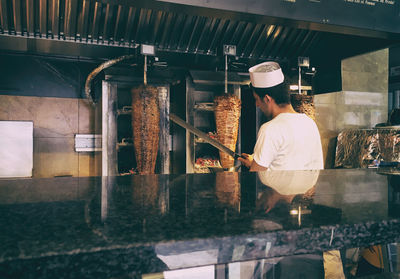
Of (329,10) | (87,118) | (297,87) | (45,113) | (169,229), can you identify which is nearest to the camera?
(169,229)

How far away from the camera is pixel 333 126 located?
357 centimetres

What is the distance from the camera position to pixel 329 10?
1.66m

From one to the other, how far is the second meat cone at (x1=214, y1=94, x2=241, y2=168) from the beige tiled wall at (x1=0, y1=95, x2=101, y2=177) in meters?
1.08

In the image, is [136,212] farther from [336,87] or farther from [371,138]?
[371,138]

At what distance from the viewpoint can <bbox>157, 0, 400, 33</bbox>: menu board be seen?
1.53m

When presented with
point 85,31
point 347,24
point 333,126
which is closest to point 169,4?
point 85,31

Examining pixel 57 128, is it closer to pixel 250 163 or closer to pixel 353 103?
pixel 250 163

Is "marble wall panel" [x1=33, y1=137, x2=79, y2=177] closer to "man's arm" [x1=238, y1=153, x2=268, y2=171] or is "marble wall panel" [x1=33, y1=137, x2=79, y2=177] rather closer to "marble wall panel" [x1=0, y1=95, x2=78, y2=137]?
"marble wall panel" [x1=0, y1=95, x2=78, y2=137]

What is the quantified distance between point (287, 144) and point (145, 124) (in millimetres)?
1146

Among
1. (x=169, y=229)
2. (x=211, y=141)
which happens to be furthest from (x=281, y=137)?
(x=169, y=229)

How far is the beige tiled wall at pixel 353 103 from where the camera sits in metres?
3.56

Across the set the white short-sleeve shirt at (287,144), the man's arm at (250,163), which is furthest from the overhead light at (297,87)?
the man's arm at (250,163)

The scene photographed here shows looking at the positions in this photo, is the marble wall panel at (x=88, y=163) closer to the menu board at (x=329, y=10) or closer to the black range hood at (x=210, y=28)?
the black range hood at (x=210, y=28)

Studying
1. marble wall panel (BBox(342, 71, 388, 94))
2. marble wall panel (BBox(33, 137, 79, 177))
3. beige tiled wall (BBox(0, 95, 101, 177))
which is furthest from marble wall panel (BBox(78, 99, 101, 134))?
marble wall panel (BBox(342, 71, 388, 94))
